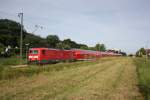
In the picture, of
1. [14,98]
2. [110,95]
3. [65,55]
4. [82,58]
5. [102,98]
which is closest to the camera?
[14,98]

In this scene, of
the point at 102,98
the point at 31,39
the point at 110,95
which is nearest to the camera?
the point at 102,98

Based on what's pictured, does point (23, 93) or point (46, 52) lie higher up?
point (46, 52)

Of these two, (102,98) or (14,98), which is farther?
(102,98)

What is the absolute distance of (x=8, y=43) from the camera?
9200cm

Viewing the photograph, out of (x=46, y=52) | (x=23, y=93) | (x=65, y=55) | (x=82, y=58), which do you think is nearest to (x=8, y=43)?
(x=82, y=58)

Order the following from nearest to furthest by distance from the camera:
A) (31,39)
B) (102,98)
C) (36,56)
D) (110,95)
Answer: (102,98) < (110,95) < (36,56) < (31,39)

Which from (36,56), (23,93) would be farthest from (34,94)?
(36,56)

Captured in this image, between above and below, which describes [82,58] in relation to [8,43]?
below

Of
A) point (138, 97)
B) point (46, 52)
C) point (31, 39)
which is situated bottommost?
point (138, 97)

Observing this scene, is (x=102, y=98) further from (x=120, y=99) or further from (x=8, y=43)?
(x=8, y=43)

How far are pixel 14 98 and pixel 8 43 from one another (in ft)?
282

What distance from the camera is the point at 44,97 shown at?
34.6 ft

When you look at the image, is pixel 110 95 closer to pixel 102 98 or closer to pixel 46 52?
pixel 102 98

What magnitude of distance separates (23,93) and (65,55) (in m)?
36.1
